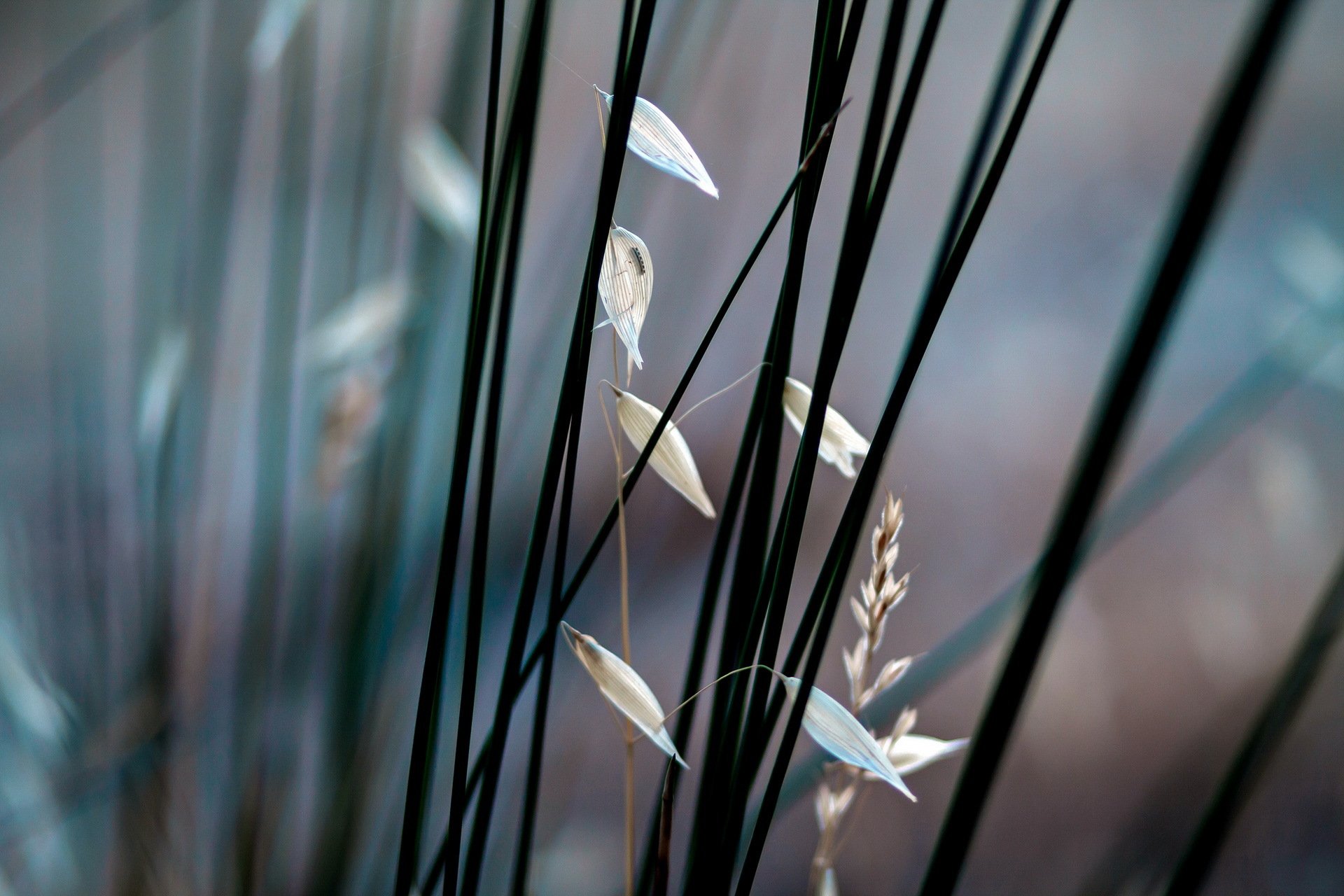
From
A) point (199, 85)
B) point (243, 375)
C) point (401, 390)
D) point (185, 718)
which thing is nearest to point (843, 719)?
point (401, 390)

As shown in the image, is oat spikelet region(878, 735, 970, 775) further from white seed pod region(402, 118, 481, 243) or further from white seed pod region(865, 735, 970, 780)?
white seed pod region(402, 118, 481, 243)

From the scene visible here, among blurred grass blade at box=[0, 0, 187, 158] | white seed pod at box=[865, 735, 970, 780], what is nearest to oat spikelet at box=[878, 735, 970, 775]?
white seed pod at box=[865, 735, 970, 780]

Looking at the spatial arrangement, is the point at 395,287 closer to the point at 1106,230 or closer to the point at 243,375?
the point at 243,375

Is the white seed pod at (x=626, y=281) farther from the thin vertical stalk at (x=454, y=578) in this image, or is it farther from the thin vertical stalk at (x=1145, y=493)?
the thin vertical stalk at (x=1145, y=493)

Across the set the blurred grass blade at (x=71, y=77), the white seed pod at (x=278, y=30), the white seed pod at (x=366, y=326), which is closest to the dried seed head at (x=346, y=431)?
the white seed pod at (x=366, y=326)

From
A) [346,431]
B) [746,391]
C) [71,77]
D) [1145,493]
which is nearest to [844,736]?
[1145,493]
